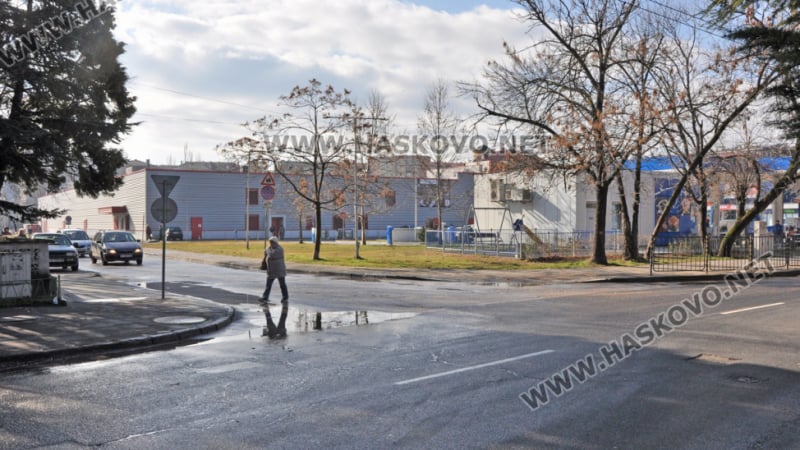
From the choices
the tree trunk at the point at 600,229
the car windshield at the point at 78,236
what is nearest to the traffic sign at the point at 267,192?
the tree trunk at the point at 600,229

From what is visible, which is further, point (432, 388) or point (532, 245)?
point (532, 245)

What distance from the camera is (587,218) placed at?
40.5 metres

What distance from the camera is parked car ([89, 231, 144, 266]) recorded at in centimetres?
3067

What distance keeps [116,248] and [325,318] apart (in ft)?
69.3

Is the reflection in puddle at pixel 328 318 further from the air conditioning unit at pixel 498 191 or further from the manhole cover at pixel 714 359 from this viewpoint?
the air conditioning unit at pixel 498 191

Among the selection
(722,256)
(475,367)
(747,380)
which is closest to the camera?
(747,380)

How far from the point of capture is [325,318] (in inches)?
524

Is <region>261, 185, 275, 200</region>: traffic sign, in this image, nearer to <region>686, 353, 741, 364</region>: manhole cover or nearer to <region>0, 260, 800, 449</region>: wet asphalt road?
<region>0, 260, 800, 449</region>: wet asphalt road

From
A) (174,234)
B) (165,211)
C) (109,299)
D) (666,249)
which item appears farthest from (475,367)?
(174,234)

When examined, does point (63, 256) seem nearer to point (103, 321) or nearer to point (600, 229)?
point (103, 321)

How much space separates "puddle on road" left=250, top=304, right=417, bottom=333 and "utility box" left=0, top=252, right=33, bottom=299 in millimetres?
5115

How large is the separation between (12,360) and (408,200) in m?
65.7

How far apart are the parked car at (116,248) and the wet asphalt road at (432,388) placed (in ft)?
65.8

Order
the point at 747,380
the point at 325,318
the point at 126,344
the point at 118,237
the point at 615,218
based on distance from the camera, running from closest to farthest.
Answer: the point at 747,380, the point at 126,344, the point at 325,318, the point at 118,237, the point at 615,218
